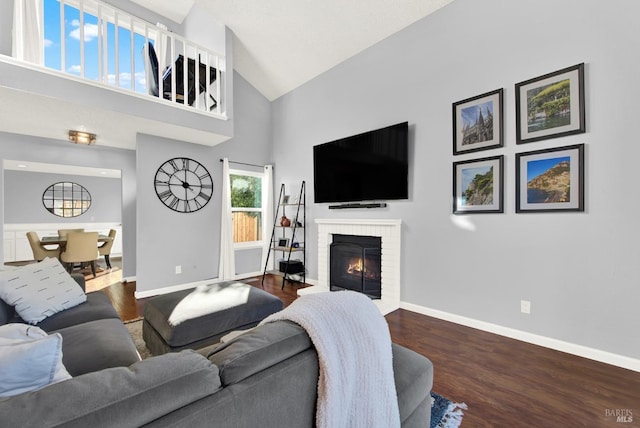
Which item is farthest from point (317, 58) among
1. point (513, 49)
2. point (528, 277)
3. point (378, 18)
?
point (528, 277)

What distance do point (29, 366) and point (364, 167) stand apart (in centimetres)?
330

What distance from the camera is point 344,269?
391 cm

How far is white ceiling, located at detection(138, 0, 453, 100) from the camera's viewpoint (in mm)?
3075

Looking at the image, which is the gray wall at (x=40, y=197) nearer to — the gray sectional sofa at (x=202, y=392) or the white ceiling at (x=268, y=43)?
the white ceiling at (x=268, y=43)

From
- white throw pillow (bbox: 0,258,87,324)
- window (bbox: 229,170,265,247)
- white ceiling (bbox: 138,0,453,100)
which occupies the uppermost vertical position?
white ceiling (bbox: 138,0,453,100)

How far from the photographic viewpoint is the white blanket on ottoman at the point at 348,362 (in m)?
0.85

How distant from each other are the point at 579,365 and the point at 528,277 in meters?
0.68

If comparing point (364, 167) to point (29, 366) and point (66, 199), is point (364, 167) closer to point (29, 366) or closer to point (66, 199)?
point (29, 366)

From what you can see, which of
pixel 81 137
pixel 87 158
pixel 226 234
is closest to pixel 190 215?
pixel 226 234

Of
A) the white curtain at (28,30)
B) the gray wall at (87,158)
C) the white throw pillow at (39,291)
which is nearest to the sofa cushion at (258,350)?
the white throw pillow at (39,291)

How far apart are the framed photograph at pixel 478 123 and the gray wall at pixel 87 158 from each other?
503 centimetres
